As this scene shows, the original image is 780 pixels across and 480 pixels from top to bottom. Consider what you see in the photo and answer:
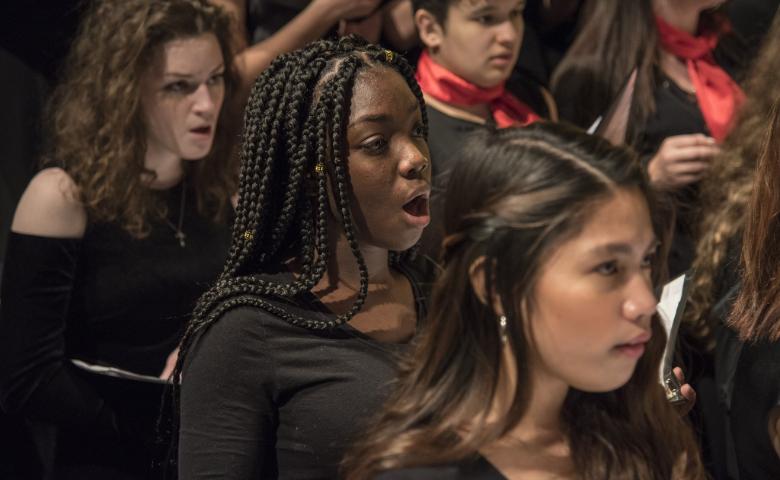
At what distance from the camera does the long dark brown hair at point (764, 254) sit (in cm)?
193

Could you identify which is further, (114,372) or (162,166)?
(162,166)

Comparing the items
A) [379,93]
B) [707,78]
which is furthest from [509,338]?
[707,78]

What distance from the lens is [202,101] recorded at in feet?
8.84

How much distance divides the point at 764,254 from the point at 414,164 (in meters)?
0.53

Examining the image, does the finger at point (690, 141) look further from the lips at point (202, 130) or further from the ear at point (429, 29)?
the lips at point (202, 130)

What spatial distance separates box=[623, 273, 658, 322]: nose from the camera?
1462 millimetres

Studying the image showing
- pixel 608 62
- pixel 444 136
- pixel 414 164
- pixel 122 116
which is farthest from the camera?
pixel 608 62

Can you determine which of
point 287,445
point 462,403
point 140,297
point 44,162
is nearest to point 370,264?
point 287,445

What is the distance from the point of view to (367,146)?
6.22ft

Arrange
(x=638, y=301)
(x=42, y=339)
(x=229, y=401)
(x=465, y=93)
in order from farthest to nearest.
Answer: (x=465, y=93) → (x=42, y=339) → (x=229, y=401) → (x=638, y=301)

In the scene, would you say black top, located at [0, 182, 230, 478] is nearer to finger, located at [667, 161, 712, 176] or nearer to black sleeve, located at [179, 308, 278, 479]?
black sleeve, located at [179, 308, 278, 479]

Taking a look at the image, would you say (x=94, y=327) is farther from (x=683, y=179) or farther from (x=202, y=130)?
(x=683, y=179)

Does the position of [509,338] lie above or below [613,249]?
below

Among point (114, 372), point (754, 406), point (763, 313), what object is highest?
point (763, 313)
